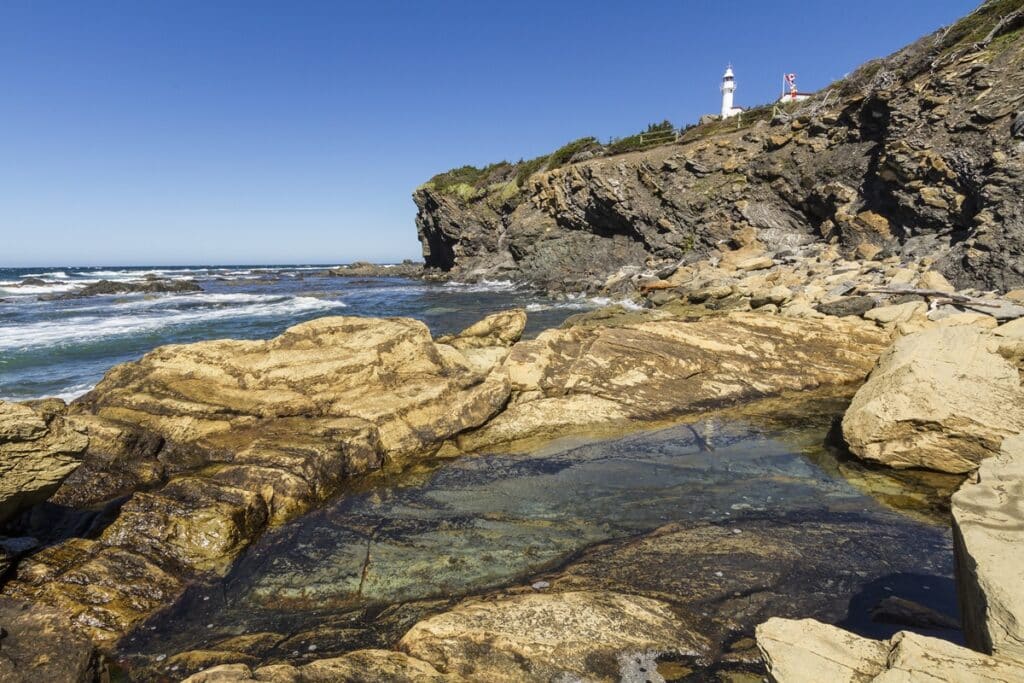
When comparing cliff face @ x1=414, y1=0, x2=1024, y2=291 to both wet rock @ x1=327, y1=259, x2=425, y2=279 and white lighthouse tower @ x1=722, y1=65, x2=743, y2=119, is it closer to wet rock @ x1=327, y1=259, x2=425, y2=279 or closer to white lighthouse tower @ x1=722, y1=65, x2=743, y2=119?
wet rock @ x1=327, y1=259, x2=425, y2=279

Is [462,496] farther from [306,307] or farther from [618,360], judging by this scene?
[306,307]

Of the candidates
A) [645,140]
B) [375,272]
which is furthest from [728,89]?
[375,272]

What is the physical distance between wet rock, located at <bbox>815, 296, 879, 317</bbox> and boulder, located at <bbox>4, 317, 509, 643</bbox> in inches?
451

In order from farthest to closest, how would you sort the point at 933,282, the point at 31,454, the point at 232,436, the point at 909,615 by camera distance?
the point at 933,282, the point at 232,436, the point at 31,454, the point at 909,615

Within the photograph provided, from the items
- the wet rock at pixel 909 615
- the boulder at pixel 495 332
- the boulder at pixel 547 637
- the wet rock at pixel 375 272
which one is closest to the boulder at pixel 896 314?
the boulder at pixel 495 332

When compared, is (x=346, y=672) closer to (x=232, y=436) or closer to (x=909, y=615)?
(x=909, y=615)

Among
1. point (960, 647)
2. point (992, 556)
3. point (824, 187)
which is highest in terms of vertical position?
point (824, 187)

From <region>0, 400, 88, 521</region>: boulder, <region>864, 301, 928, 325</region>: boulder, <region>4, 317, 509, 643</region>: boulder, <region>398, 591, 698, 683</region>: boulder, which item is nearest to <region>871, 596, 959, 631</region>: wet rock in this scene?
<region>398, 591, 698, 683</region>: boulder

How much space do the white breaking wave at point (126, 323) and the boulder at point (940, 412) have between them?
2441 centimetres

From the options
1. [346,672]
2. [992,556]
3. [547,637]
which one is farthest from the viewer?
[547,637]

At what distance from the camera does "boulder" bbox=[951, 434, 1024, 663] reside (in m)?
2.35

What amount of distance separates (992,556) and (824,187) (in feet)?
98.7

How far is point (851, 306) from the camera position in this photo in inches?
568

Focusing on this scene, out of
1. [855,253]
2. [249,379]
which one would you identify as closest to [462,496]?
[249,379]
